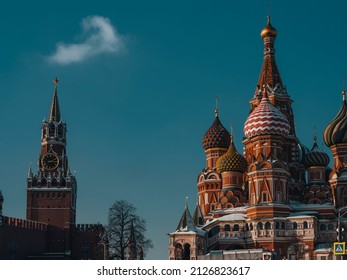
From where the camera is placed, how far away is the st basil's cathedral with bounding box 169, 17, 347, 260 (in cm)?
6097

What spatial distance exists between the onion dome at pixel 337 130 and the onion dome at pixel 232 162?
7.16 metres

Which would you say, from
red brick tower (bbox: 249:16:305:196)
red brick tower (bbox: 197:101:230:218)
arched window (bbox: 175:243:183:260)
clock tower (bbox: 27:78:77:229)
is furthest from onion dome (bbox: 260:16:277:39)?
clock tower (bbox: 27:78:77:229)

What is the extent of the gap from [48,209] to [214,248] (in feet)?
85.5

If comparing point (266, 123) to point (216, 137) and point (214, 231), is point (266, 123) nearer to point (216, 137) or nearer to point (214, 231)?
point (214, 231)

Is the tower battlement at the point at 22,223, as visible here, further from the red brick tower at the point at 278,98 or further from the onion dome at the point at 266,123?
the red brick tower at the point at 278,98

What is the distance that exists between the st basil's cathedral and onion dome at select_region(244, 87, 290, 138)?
0.25 feet

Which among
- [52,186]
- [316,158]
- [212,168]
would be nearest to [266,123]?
[316,158]

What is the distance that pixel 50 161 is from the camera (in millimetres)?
86938

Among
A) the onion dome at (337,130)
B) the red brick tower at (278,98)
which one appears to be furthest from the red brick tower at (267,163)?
the onion dome at (337,130)

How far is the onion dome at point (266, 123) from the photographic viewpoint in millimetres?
63625

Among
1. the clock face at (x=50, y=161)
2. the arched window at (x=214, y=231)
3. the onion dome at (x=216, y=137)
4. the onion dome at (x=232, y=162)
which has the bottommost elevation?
the arched window at (x=214, y=231)

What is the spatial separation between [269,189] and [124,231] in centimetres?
1168
